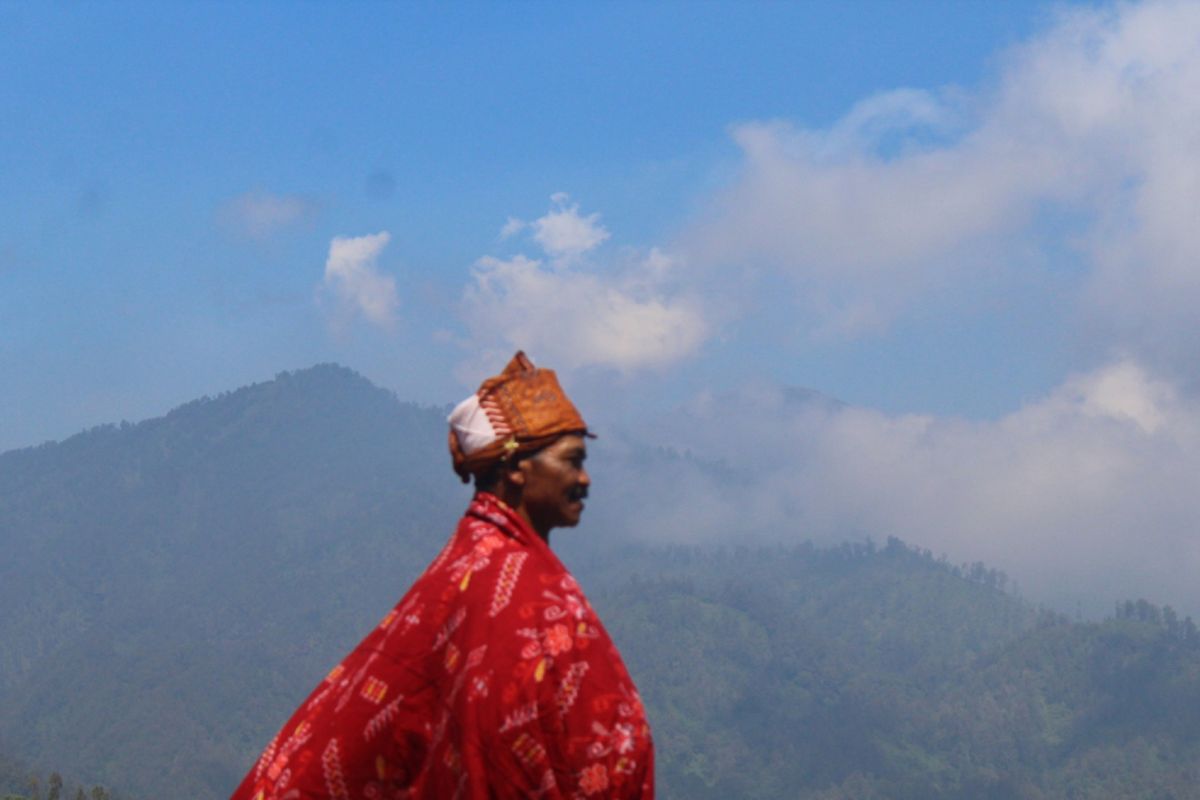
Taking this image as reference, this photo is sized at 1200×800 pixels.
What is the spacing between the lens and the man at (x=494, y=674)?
13.6 feet

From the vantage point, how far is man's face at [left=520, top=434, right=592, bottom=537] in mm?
4547

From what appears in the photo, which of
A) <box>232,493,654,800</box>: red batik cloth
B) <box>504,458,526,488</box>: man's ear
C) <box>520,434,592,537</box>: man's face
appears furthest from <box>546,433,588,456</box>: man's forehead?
<box>232,493,654,800</box>: red batik cloth

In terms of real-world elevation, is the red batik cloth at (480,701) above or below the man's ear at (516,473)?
below

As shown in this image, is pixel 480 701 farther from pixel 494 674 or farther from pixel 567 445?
pixel 567 445

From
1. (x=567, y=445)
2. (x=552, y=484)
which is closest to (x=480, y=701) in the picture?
(x=552, y=484)

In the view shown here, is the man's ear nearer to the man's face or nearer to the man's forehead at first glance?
the man's face

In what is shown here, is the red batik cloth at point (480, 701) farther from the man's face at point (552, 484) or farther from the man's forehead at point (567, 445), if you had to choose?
the man's forehead at point (567, 445)

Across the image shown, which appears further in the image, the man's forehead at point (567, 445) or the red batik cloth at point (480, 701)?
the man's forehead at point (567, 445)

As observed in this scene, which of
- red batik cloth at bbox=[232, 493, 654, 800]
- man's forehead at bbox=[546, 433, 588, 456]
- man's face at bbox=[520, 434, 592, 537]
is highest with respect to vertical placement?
man's forehead at bbox=[546, 433, 588, 456]

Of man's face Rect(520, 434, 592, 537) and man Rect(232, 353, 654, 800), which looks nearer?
man Rect(232, 353, 654, 800)

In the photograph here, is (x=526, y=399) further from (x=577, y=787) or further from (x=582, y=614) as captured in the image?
(x=577, y=787)

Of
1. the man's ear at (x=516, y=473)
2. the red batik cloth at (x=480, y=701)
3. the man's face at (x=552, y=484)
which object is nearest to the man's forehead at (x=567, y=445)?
the man's face at (x=552, y=484)

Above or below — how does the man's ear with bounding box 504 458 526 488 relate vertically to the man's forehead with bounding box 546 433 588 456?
below

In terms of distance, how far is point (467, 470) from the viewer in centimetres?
472
